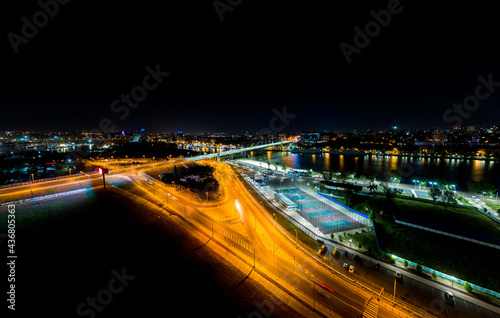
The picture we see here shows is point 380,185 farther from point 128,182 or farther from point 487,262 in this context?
point 128,182

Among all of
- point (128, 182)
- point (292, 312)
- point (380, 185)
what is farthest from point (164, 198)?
point (380, 185)

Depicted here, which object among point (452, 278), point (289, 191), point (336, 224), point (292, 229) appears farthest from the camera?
point (289, 191)

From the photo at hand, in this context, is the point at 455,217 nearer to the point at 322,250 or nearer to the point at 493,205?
the point at 493,205

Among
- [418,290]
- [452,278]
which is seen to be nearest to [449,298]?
[418,290]

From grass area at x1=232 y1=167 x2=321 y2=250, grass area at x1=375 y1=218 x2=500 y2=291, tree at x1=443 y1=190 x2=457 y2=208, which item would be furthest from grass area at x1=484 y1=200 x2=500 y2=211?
grass area at x1=232 y1=167 x2=321 y2=250

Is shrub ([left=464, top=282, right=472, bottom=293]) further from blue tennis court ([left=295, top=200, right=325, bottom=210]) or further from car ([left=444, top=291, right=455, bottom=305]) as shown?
blue tennis court ([left=295, top=200, right=325, bottom=210])
